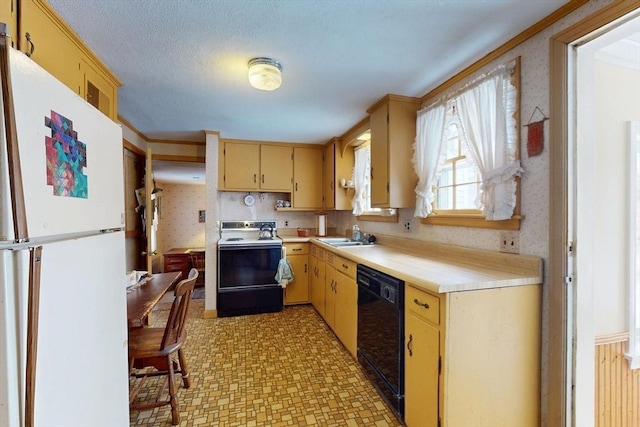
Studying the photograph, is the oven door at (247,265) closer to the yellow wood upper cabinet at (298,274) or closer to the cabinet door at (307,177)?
the yellow wood upper cabinet at (298,274)

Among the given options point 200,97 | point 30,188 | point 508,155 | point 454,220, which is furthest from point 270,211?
point 30,188

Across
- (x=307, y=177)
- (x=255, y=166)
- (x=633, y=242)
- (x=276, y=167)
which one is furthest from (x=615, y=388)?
(x=255, y=166)

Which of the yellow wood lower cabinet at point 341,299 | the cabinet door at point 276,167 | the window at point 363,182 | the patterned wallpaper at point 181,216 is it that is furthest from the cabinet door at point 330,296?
the patterned wallpaper at point 181,216

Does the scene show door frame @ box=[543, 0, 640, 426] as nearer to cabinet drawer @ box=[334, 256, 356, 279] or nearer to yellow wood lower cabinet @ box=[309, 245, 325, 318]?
cabinet drawer @ box=[334, 256, 356, 279]

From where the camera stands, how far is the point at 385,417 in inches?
69.4

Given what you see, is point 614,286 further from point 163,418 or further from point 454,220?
point 163,418

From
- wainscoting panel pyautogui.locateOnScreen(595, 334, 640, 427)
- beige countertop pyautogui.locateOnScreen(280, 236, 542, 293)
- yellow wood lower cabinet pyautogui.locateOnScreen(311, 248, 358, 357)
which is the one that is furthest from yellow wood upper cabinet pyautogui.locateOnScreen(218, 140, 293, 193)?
wainscoting panel pyautogui.locateOnScreen(595, 334, 640, 427)

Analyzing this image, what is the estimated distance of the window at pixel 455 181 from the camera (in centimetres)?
203

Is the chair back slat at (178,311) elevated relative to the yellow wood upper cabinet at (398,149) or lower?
lower

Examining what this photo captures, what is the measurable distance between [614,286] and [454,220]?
1.02 metres

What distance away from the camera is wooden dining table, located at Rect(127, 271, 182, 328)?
1.46 m

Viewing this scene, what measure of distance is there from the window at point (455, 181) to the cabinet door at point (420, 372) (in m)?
0.93

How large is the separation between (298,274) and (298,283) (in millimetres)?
123

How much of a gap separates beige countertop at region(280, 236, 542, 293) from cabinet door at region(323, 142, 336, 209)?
5.12 ft
